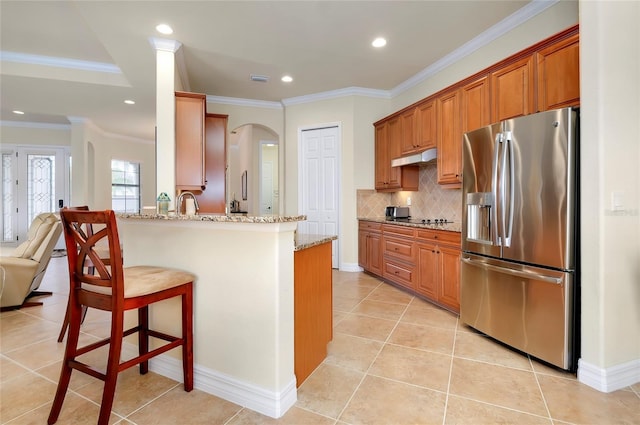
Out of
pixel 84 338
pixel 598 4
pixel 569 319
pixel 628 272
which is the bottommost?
pixel 84 338

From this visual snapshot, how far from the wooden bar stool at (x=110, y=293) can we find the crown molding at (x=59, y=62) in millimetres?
3736

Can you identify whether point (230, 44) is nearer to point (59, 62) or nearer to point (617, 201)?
point (59, 62)

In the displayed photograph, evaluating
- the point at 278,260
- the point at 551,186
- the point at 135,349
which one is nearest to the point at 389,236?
the point at 551,186

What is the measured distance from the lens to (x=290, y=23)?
10.2 ft

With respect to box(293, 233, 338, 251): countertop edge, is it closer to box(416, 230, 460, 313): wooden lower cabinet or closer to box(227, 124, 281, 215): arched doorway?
box(416, 230, 460, 313): wooden lower cabinet

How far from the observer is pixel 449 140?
11.4 ft

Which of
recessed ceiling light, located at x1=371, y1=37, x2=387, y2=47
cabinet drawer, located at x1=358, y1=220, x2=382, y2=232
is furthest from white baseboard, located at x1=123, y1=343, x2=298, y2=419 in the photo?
recessed ceiling light, located at x1=371, y1=37, x2=387, y2=47

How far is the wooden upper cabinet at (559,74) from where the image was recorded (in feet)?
7.25

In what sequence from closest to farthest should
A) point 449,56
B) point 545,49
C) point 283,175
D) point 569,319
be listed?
point 569,319, point 545,49, point 449,56, point 283,175

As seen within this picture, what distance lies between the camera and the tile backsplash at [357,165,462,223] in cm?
390

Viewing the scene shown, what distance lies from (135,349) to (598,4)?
145 inches

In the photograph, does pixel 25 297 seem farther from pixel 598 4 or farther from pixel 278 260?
pixel 598 4

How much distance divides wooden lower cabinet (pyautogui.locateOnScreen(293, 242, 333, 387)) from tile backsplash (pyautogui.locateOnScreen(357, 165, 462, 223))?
229 centimetres

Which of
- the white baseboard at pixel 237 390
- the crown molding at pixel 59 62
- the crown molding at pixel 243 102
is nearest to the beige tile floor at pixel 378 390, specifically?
the white baseboard at pixel 237 390
